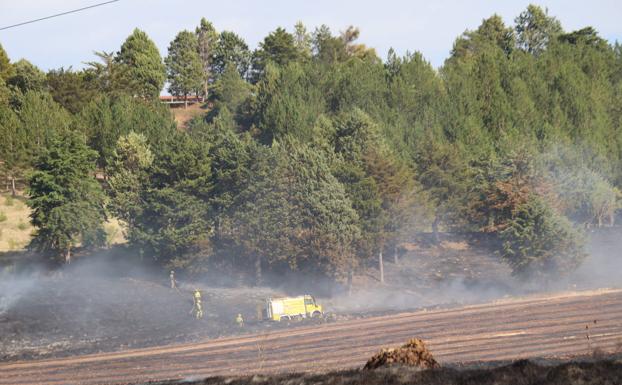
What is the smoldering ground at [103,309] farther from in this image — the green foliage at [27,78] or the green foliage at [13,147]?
the green foliage at [27,78]

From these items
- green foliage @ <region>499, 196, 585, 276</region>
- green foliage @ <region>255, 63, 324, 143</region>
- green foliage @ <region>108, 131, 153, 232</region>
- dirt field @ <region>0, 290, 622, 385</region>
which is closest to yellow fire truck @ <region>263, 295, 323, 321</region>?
dirt field @ <region>0, 290, 622, 385</region>

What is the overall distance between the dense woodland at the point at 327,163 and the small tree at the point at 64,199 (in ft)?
0.63

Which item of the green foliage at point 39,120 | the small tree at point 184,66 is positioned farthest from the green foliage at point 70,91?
the small tree at point 184,66

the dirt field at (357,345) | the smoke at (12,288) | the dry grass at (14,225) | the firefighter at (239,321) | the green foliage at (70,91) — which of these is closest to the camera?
the dirt field at (357,345)

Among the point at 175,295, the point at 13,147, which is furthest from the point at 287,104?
the point at 175,295

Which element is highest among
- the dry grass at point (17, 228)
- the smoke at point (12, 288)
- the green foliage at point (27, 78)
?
the green foliage at point (27, 78)

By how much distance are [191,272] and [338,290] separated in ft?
47.0

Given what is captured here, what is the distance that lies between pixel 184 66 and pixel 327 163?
90.0 metres

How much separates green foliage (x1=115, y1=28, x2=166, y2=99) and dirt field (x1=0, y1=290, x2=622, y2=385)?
95101mm

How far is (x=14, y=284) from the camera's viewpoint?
226 ft

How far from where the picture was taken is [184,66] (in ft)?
526

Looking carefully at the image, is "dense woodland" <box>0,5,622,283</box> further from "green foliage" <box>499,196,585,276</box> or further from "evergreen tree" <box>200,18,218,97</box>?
"evergreen tree" <box>200,18,218,97</box>

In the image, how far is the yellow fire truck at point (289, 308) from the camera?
5759cm

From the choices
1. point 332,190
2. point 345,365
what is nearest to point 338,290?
point 332,190
